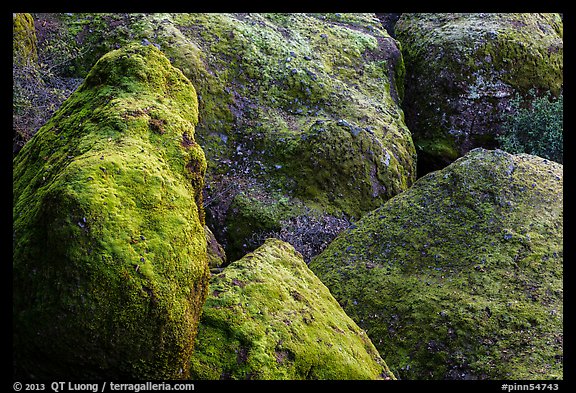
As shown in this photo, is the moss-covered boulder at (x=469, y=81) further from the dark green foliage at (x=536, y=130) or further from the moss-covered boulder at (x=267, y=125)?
the moss-covered boulder at (x=267, y=125)

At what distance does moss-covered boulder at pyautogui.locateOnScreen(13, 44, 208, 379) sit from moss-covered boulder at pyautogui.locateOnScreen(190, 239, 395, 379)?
0.41 meters

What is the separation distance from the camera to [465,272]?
7348 mm

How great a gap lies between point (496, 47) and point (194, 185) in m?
12.0

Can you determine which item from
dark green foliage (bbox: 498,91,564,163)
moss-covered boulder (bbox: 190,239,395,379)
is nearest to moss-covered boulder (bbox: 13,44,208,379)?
moss-covered boulder (bbox: 190,239,395,379)

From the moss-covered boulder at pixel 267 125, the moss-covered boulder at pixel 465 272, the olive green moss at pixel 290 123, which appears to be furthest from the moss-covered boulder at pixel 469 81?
the moss-covered boulder at pixel 465 272

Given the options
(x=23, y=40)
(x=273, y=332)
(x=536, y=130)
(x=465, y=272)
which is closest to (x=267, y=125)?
(x=23, y=40)

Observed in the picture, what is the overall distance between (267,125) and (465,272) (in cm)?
526

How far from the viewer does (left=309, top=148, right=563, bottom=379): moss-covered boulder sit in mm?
6434

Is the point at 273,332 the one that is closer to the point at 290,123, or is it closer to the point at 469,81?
the point at 290,123

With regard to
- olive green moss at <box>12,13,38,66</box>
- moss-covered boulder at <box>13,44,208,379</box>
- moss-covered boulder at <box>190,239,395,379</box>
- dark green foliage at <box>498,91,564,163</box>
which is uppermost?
moss-covered boulder at <box>13,44,208,379</box>

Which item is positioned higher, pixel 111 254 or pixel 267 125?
pixel 111 254

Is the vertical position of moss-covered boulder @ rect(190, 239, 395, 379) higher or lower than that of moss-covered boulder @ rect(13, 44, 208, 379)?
lower

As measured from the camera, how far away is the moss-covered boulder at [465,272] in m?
6.43

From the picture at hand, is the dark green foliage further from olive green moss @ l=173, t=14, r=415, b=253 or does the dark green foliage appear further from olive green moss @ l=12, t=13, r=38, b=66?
olive green moss @ l=12, t=13, r=38, b=66
